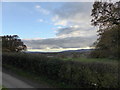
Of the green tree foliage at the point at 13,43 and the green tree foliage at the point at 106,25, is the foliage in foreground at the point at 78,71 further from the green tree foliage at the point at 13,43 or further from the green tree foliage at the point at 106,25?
the green tree foliage at the point at 13,43

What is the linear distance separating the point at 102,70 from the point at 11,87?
4885 mm

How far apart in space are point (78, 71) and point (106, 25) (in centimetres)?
2764

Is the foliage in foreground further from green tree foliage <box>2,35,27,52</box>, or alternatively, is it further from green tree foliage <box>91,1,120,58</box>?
green tree foliage <box>2,35,27,52</box>

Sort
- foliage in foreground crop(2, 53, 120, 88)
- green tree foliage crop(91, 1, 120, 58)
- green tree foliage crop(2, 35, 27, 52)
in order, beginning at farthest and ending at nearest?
green tree foliage crop(2, 35, 27, 52)
green tree foliage crop(91, 1, 120, 58)
foliage in foreground crop(2, 53, 120, 88)

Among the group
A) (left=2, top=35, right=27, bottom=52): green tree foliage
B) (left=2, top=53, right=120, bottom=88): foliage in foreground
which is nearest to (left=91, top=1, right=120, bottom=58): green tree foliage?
(left=2, top=35, right=27, bottom=52): green tree foliage

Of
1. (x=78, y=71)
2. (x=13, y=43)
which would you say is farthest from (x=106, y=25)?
(x=78, y=71)

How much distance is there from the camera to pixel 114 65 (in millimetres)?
8375

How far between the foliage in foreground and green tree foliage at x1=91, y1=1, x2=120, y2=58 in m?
21.0

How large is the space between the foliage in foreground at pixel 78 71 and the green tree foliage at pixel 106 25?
21039 mm

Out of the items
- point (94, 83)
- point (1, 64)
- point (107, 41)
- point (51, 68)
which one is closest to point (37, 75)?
point (51, 68)

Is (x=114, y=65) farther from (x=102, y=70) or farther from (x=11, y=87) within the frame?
(x=11, y=87)

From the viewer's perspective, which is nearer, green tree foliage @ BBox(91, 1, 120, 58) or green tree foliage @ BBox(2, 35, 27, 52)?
green tree foliage @ BBox(91, 1, 120, 58)

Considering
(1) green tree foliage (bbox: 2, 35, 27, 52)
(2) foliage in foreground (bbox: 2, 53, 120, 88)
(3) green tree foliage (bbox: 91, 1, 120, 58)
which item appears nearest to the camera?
(2) foliage in foreground (bbox: 2, 53, 120, 88)

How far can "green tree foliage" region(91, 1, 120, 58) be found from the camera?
32625 millimetres
